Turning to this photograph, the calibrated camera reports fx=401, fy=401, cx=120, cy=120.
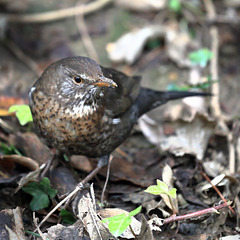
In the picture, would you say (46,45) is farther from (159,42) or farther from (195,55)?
(195,55)

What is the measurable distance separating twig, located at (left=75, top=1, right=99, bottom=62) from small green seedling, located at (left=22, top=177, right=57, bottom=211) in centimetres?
307

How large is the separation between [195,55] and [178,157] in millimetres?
1898

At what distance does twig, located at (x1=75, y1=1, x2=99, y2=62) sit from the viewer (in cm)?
633

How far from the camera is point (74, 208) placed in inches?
138

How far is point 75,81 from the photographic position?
3.38m

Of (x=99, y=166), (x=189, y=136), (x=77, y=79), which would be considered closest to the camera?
(x=77, y=79)

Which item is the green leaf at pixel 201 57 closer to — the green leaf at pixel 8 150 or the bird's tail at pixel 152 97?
the bird's tail at pixel 152 97

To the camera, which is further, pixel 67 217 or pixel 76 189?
pixel 76 189

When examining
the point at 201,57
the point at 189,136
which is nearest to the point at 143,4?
the point at 201,57

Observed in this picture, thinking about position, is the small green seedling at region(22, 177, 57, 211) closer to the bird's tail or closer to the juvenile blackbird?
the juvenile blackbird

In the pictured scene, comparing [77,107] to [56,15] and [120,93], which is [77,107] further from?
[56,15]

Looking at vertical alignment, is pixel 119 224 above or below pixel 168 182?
above

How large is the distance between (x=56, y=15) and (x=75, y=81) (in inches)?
147

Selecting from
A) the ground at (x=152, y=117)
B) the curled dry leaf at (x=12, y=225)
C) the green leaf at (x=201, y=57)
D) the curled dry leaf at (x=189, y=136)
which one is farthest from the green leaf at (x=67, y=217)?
the green leaf at (x=201, y=57)
